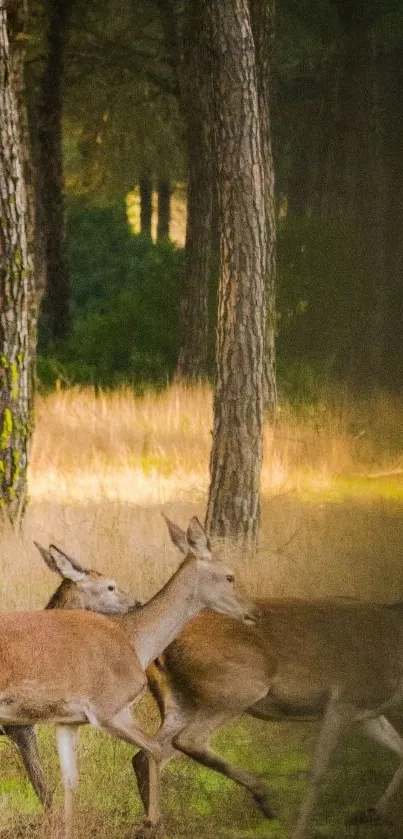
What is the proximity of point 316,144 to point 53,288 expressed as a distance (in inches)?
173

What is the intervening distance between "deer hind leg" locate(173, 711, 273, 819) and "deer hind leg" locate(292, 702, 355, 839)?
15 cm

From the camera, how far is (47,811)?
5.09 m

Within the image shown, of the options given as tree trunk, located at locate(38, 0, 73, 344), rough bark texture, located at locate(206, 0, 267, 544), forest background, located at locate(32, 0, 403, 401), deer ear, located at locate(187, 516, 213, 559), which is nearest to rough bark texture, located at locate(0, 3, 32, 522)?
rough bark texture, located at locate(206, 0, 267, 544)

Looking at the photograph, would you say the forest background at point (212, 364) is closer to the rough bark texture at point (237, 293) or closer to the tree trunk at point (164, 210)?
the tree trunk at point (164, 210)

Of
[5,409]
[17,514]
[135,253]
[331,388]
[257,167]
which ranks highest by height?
[257,167]

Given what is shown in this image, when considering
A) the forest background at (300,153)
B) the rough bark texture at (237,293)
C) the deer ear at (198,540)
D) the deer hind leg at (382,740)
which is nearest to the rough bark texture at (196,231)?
the forest background at (300,153)

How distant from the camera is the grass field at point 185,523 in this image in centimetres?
543

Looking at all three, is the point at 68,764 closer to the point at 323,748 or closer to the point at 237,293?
the point at 323,748

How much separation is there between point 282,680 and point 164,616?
45 cm

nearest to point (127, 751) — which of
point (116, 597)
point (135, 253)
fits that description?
point (116, 597)

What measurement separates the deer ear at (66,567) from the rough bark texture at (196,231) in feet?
39.7

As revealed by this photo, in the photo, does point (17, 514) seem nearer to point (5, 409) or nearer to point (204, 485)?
point (5, 409)

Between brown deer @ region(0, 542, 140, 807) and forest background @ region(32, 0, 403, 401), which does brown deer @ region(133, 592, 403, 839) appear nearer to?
brown deer @ region(0, 542, 140, 807)

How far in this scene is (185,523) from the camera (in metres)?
10.1
